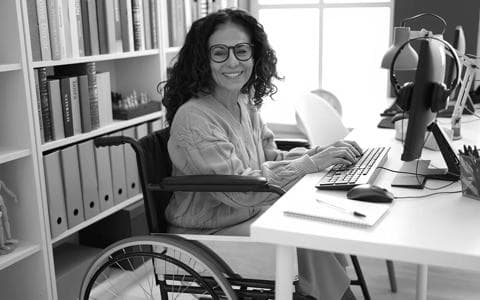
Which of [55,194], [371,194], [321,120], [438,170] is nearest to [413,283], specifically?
[321,120]

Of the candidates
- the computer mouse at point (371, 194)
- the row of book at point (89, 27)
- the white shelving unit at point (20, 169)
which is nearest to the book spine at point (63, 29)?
the row of book at point (89, 27)

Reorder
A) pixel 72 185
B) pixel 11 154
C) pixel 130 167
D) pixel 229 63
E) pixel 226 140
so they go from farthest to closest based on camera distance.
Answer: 1. pixel 130 167
2. pixel 72 185
3. pixel 11 154
4. pixel 229 63
5. pixel 226 140

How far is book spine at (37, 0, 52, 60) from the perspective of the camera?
2.03 meters

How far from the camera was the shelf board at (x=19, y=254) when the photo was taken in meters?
1.96

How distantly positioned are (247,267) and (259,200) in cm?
26

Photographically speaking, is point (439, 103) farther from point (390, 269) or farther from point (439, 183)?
point (390, 269)

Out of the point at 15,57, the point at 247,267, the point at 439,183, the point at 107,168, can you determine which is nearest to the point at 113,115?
the point at 107,168

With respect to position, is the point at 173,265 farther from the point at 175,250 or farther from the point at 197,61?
the point at 197,61

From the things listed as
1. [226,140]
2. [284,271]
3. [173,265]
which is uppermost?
[226,140]

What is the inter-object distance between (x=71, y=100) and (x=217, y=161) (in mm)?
910

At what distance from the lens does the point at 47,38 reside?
207cm

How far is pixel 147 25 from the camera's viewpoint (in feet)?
8.73

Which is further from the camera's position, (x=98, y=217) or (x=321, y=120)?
(x=321, y=120)

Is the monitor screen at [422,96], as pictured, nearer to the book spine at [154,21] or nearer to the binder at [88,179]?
the binder at [88,179]
